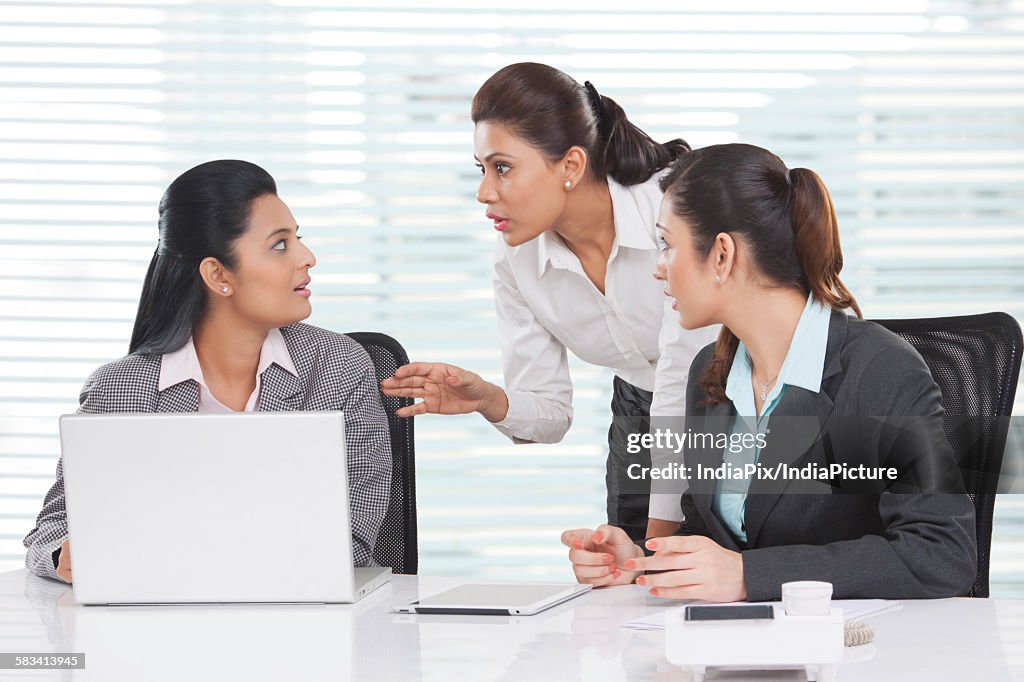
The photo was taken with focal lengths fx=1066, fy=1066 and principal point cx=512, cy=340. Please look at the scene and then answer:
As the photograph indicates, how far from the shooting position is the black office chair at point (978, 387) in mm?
1762

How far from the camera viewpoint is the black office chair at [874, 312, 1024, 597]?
1.76 metres

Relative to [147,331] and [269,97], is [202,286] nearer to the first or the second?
[147,331]

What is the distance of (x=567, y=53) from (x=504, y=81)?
3.49ft

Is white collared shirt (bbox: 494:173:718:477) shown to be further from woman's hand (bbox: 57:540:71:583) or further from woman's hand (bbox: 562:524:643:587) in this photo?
woman's hand (bbox: 57:540:71:583)

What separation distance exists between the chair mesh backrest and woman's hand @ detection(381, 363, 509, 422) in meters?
0.04

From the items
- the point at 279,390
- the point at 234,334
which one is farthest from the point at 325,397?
the point at 234,334

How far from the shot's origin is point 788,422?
65.4 inches

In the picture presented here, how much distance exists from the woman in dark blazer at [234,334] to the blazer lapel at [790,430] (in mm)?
658

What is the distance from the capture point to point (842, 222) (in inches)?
127

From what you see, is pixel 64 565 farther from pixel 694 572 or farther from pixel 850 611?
pixel 850 611

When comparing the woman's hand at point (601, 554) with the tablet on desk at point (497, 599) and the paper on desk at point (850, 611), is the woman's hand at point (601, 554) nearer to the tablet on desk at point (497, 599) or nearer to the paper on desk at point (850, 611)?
the tablet on desk at point (497, 599)

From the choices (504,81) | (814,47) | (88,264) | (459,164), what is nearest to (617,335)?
(504,81)

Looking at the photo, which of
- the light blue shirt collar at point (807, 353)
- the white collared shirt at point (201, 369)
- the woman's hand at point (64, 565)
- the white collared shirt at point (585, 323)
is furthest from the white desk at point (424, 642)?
the white collared shirt at point (585, 323)

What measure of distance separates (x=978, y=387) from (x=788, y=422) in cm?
41
